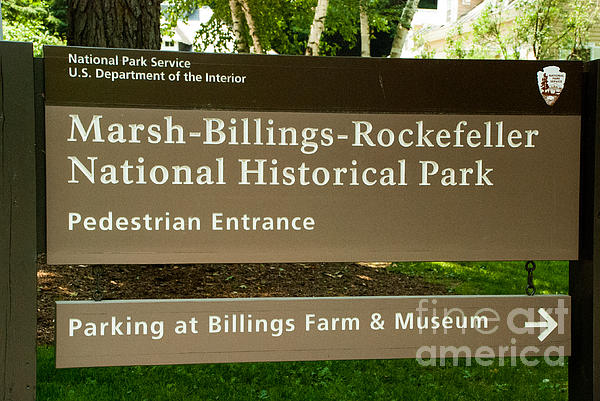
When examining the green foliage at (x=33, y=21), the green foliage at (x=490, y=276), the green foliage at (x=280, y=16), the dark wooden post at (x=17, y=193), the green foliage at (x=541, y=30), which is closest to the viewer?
the dark wooden post at (x=17, y=193)

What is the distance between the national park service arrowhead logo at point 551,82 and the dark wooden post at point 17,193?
2261 mm

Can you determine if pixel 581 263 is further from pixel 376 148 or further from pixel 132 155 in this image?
pixel 132 155

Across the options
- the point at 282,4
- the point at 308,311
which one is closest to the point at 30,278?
the point at 308,311

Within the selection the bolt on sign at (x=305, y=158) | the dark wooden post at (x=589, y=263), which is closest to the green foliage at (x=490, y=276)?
the dark wooden post at (x=589, y=263)

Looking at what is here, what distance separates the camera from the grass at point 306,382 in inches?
158

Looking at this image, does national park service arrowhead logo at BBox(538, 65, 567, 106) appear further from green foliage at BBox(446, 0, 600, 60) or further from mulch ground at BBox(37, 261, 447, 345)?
green foliage at BBox(446, 0, 600, 60)

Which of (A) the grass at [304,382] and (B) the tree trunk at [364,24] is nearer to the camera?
(A) the grass at [304,382]

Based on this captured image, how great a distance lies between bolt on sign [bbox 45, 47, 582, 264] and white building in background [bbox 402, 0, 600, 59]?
17.2 m

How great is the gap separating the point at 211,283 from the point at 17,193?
3510mm

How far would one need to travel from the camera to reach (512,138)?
3047 millimetres

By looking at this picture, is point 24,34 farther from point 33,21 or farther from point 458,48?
point 458,48

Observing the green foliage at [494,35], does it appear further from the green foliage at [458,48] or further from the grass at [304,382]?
the grass at [304,382]

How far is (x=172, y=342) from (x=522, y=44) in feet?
55.8

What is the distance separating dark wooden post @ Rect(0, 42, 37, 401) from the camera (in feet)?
9.15
